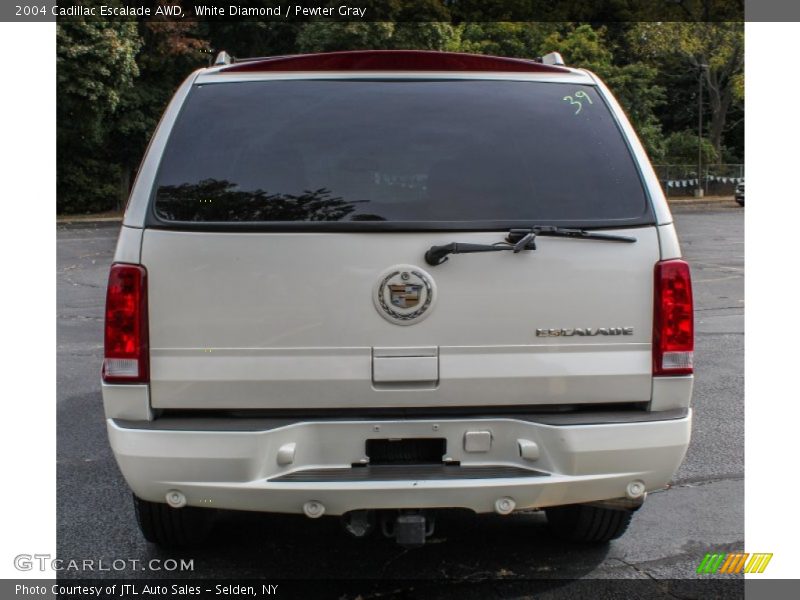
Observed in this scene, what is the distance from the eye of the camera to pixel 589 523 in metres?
3.87

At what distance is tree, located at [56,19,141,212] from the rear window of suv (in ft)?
83.2

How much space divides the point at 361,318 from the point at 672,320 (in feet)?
3.55

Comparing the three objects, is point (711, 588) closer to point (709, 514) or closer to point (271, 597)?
point (709, 514)

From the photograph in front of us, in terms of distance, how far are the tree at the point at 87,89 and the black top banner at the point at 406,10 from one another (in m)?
0.65

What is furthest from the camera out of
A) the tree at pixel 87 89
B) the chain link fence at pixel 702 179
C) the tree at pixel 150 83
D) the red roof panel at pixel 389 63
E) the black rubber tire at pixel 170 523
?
the chain link fence at pixel 702 179

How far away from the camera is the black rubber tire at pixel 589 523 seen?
383cm

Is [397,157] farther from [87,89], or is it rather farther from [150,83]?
[150,83]

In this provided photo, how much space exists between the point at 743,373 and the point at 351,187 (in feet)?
17.3

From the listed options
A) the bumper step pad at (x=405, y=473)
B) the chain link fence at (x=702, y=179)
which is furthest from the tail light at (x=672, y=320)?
the chain link fence at (x=702, y=179)

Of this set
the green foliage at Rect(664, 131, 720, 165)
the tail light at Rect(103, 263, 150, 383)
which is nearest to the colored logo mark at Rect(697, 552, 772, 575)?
the tail light at Rect(103, 263, 150, 383)

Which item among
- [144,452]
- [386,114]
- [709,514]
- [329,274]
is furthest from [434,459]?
[709,514]

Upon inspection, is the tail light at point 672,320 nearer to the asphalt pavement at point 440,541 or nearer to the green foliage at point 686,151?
the asphalt pavement at point 440,541

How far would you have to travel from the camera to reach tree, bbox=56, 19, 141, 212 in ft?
88.9

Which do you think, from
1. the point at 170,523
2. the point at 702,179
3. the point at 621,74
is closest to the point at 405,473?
the point at 170,523
